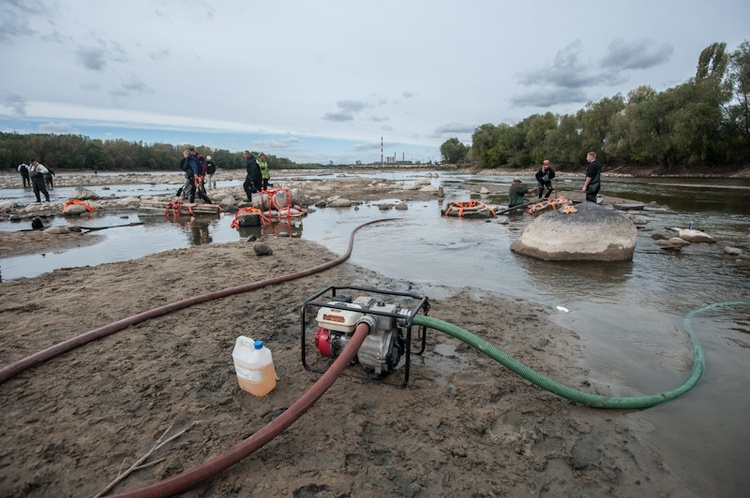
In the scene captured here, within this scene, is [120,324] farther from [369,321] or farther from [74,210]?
[74,210]

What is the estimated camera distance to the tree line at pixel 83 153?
61.5 m

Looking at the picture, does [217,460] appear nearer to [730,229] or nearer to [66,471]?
[66,471]

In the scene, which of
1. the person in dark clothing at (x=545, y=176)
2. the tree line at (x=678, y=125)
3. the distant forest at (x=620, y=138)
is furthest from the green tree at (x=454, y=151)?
the person in dark clothing at (x=545, y=176)

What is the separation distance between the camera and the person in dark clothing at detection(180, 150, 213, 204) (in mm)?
15141

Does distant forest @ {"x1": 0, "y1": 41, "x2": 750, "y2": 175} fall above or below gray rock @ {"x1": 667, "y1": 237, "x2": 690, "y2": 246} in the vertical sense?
above

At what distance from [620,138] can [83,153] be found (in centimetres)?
9982

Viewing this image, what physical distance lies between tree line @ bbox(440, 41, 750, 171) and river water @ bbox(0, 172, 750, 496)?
41.6m

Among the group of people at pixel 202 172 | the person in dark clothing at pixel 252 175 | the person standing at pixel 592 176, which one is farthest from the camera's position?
the group of people at pixel 202 172

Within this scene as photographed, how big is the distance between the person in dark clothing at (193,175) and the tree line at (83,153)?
58156mm

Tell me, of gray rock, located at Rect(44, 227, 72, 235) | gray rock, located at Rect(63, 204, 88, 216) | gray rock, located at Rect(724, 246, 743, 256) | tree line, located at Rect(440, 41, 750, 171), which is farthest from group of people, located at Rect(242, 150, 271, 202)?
tree line, located at Rect(440, 41, 750, 171)

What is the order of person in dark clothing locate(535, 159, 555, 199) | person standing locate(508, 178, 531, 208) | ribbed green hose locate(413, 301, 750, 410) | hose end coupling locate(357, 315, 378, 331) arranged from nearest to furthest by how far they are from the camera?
1. ribbed green hose locate(413, 301, 750, 410)
2. hose end coupling locate(357, 315, 378, 331)
3. person standing locate(508, 178, 531, 208)
4. person in dark clothing locate(535, 159, 555, 199)

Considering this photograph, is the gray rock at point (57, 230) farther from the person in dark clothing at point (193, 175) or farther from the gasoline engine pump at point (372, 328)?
the gasoline engine pump at point (372, 328)

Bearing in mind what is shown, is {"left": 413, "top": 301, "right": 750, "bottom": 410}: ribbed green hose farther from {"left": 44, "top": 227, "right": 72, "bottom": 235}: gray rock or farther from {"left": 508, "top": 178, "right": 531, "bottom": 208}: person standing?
{"left": 508, "top": 178, "right": 531, "bottom": 208}: person standing

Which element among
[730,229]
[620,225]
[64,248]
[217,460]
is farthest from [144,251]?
[730,229]
